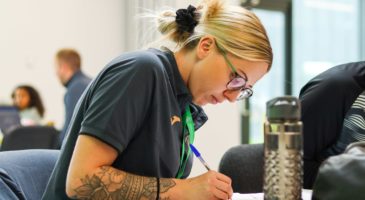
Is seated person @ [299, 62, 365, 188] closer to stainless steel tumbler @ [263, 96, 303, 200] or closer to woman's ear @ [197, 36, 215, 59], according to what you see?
woman's ear @ [197, 36, 215, 59]

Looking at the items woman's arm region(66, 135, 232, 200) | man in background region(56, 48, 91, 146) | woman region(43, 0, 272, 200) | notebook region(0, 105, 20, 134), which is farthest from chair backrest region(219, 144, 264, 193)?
notebook region(0, 105, 20, 134)

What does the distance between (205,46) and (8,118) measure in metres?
3.57

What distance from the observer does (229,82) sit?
1.19 m

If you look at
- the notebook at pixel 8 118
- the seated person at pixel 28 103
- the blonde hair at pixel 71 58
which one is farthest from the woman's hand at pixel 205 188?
the seated person at pixel 28 103

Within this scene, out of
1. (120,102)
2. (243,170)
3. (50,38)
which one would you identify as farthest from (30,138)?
(120,102)

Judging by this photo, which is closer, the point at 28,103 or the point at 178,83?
the point at 178,83

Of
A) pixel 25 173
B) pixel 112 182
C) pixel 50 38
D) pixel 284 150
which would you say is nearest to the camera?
pixel 284 150

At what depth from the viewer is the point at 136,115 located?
1022 mm

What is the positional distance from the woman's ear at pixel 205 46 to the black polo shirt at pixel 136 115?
72 mm

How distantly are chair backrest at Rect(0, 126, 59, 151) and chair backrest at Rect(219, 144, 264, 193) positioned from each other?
1.93 m

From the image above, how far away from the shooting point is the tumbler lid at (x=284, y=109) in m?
0.69

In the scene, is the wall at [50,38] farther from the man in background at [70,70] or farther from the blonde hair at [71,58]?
the blonde hair at [71,58]

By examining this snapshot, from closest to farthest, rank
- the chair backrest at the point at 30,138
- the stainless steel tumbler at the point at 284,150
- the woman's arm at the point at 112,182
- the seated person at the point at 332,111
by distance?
the stainless steel tumbler at the point at 284,150
the woman's arm at the point at 112,182
the seated person at the point at 332,111
the chair backrest at the point at 30,138

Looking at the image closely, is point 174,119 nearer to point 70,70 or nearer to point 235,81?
point 235,81
